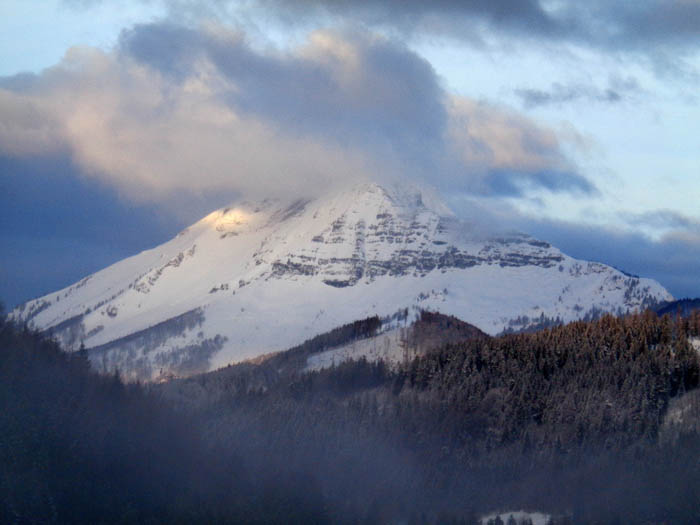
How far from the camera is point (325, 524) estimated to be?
178 meters

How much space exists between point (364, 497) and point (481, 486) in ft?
77.3

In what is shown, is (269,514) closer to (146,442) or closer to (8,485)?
(146,442)

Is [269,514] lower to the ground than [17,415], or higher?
lower

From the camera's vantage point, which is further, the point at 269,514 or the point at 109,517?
the point at 269,514

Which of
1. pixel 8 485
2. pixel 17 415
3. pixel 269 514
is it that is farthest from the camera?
pixel 269 514

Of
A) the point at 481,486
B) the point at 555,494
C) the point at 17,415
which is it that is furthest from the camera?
the point at 481,486

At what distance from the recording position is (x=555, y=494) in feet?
611

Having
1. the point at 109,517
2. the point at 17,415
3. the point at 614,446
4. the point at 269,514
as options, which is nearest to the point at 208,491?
the point at 269,514

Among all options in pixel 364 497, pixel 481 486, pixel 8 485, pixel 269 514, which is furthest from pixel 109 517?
pixel 481 486

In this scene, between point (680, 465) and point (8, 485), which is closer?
point (8, 485)

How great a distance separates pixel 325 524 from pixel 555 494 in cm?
4374

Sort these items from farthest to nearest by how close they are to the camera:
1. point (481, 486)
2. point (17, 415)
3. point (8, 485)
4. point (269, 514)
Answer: point (481, 486), point (269, 514), point (17, 415), point (8, 485)

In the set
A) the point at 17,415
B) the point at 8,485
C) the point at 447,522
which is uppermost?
the point at 17,415

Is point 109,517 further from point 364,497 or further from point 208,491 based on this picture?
point 364,497
